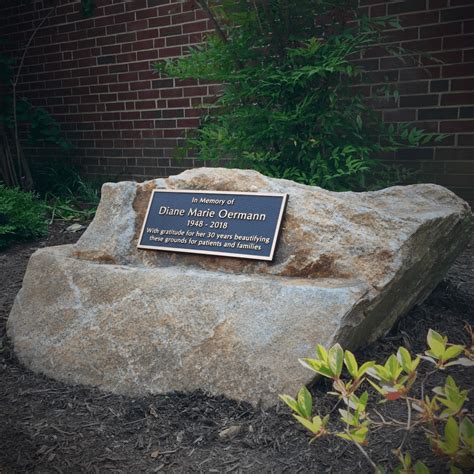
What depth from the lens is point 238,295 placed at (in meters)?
2.74

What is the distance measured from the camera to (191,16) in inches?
262

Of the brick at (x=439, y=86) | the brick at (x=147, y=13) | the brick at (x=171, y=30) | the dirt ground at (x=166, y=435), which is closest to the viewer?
the dirt ground at (x=166, y=435)

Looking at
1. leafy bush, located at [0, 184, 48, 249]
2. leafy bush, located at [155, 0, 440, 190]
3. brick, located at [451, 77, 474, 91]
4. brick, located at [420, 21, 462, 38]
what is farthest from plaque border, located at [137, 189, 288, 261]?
brick, located at [420, 21, 462, 38]

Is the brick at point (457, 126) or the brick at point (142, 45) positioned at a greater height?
the brick at point (142, 45)

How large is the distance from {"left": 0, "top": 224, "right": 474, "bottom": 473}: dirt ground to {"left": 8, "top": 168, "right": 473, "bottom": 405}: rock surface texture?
0.10m

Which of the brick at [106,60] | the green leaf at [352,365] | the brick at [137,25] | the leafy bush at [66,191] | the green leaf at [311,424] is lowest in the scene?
the leafy bush at [66,191]

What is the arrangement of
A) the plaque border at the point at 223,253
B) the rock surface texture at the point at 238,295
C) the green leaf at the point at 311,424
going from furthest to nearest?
the plaque border at the point at 223,253
the rock surface texture at the point at 238,295
the green leaf at the point at 311,424

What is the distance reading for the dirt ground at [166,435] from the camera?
216 cm

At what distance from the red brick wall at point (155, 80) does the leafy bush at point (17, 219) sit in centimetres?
197

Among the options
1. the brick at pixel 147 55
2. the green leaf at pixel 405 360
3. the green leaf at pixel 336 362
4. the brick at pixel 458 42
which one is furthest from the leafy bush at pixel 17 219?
the green leaf at pixel 405 360

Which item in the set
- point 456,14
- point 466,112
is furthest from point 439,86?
point 456,14

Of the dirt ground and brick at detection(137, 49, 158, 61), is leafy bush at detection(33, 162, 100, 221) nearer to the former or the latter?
brick at detection(137, 49, 158, 61)

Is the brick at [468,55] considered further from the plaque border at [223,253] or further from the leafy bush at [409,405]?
the leafy bush at [409,405]

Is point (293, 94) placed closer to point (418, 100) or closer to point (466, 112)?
point (418, 100)
